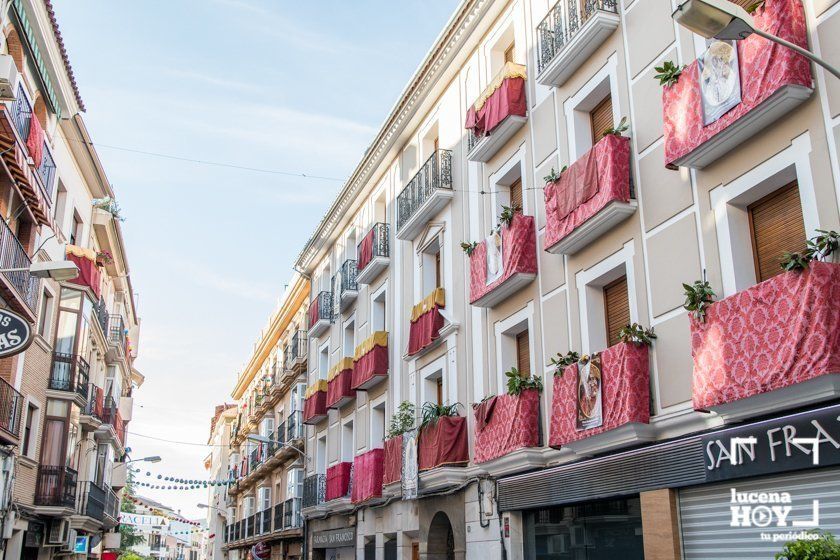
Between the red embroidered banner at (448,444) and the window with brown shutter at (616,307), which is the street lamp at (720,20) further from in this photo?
the red embroidered banner at (448,444)

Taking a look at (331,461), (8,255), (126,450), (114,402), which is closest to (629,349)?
(8,255)

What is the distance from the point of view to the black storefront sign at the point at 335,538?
24.9 meters

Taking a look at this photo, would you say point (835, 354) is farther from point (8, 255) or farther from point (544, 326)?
point (8, 255)

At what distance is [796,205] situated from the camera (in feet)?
33.5

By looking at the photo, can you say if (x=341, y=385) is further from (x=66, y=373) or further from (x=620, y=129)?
(x=620, y=129)

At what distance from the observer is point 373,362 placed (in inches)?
901

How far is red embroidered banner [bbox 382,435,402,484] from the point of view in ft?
66.1

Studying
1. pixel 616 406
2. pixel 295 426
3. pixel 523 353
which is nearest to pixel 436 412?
pixel 523 353

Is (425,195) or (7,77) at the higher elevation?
(425,195)

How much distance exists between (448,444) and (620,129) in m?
7.60

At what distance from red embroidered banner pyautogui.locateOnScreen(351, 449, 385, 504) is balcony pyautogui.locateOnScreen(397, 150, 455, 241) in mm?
5630

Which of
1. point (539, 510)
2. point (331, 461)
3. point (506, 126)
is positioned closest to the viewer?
point (539, 510)

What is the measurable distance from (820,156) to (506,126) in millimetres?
7762

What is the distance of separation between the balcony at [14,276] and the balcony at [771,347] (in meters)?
12.4
